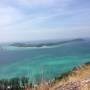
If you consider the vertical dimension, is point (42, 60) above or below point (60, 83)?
above

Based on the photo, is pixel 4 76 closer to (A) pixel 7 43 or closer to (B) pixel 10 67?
(B) pixel 10 67

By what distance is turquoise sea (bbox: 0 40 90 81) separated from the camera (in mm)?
4133

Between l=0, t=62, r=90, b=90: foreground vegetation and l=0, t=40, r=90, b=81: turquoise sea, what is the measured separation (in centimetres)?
7

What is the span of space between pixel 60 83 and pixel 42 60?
0.39 metres

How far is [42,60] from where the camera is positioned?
13.8ft

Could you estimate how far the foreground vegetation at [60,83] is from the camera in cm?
419

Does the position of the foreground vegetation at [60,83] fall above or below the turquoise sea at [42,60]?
below

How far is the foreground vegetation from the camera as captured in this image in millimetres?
4191

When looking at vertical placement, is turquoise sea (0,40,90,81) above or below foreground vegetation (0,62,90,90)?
above

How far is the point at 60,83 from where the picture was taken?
170 inches

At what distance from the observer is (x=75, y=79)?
14.2 ft

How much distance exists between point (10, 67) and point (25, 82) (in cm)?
28

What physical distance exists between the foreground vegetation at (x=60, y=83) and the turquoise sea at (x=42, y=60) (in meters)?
0.07

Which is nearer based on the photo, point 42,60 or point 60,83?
point 42,60
